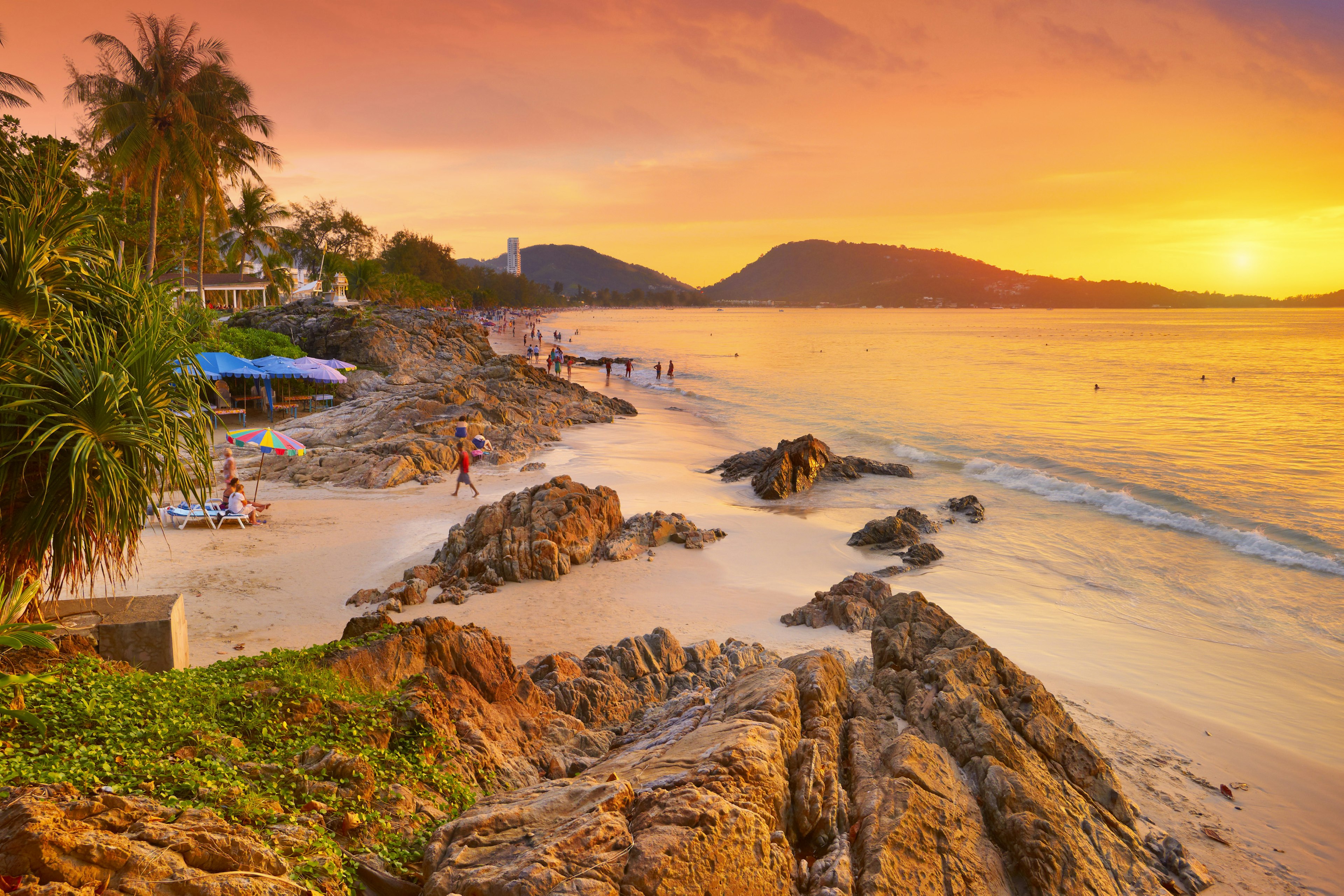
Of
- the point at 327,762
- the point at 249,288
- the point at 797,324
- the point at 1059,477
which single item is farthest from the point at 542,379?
the point at 797,324

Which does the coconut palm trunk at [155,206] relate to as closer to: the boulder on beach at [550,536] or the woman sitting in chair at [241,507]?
the woman sitting in chair at [241,507]

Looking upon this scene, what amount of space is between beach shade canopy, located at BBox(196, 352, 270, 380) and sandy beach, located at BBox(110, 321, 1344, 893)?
928 centimetres

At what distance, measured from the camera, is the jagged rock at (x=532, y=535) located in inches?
516

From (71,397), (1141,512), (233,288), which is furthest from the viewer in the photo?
(233,288)

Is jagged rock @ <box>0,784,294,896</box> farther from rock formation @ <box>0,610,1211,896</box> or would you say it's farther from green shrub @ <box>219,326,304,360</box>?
green shrub @ <box>219,326,304,360</box>

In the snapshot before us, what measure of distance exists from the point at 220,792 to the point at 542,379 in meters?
34.4

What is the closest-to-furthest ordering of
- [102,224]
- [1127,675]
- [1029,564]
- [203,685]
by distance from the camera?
[203,685], [102,224], [1127,675], [1029,564]

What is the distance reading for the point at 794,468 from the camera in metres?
22.2

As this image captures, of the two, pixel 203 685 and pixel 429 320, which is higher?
pixel 429 320

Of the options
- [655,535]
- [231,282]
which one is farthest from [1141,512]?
[231,282]

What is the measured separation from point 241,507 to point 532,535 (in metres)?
7.09

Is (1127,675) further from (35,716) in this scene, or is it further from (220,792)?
(35,716)

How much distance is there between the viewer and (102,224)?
637cm

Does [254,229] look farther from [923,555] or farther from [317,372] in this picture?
[923,555]
